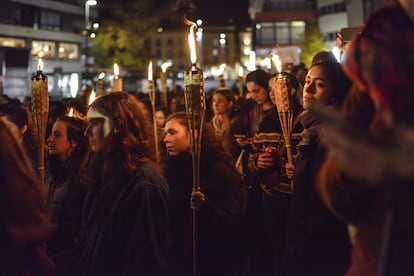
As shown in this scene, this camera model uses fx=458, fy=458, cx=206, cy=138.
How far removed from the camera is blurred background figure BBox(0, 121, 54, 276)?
90.6 inches

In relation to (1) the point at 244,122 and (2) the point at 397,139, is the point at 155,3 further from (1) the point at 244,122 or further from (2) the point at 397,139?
(2) the point at 397,139

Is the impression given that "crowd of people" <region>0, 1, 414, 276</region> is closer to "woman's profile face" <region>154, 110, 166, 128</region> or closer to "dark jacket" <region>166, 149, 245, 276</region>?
"dark jacket" <region>166, 149, 245, 276</region>

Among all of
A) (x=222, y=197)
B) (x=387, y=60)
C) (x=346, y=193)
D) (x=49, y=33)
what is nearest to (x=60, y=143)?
(x=222, y=197)

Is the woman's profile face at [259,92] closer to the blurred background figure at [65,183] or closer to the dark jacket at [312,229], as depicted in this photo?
the blurred background figure at [65,183]

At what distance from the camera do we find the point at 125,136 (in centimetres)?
345

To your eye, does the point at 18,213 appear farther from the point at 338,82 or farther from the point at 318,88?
the point at 338,82

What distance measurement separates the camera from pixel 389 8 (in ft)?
6.07

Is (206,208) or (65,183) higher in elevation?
(65,183)

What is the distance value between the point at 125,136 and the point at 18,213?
1235 millimetres

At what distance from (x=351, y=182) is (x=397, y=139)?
17.2 inches

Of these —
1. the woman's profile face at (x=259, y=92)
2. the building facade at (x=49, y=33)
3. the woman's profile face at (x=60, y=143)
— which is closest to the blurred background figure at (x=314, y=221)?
the woman's profile face at (x=60, y=143)

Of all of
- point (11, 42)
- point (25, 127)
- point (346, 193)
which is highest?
point (11, 42)

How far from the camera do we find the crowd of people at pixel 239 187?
1566 millimetres

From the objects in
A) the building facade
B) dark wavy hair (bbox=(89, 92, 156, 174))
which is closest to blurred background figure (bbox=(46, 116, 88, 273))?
dark wavy hair (bbox=(89, 92, 156, 174))
